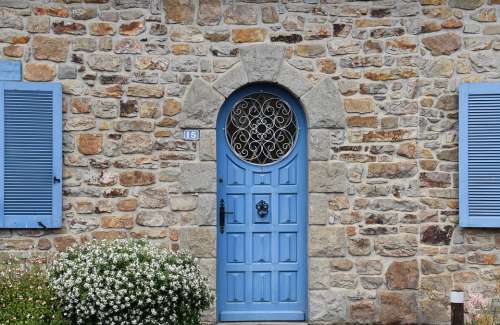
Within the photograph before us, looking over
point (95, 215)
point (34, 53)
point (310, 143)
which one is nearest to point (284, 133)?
point (310, 143)

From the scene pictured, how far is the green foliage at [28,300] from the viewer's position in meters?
5.86

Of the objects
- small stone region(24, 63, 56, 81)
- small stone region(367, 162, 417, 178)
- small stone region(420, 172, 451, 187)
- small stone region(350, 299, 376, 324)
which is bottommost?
small stone region(350, 299, 376, 324)

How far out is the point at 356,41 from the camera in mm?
7477

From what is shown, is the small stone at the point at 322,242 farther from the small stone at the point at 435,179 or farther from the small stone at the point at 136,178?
the small stone at the point at 136,178

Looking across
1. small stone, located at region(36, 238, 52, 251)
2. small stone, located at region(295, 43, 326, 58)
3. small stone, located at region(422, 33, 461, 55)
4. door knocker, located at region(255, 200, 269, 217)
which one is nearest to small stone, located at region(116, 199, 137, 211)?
small stone, located at region(36, 238, 52, 251)

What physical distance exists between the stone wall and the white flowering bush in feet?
2.99

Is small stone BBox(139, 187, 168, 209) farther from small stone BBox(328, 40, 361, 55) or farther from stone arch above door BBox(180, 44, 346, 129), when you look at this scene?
small stone BBox(328, 40, 361, 55)

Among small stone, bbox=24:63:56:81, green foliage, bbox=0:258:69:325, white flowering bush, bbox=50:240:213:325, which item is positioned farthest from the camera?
small stone, bbox=24:63:56:81

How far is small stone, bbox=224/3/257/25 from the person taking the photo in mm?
7430

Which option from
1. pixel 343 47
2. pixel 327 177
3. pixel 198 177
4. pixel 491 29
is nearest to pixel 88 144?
pixel 198 177

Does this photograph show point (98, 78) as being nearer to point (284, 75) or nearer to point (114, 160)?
point (114, 160)

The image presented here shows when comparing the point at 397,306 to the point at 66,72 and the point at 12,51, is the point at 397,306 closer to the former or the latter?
the point at 66,72

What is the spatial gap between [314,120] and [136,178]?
1.80 metres

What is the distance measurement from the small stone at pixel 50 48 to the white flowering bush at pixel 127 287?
199 cm
